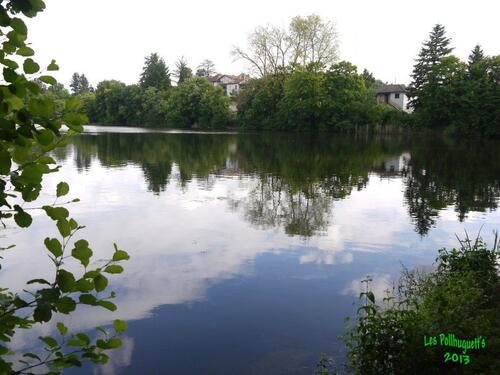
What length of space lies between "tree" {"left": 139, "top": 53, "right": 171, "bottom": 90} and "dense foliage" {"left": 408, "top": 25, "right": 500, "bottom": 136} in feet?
234

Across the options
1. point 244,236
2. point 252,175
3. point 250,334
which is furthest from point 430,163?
point 250,334

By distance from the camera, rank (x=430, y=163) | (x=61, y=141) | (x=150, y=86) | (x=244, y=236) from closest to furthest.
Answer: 1. (x=61, y=141)
2. (x=244, y=236)
3. (x=430, y=163)
4. (x=150, y=86)

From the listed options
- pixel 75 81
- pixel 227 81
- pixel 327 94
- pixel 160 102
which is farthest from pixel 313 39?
pixel 75 81

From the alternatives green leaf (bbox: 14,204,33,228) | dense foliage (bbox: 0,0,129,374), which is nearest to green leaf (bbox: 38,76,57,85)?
dense foliage (bbox: 0,0,129,374)

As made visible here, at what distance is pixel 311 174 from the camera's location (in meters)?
26.6

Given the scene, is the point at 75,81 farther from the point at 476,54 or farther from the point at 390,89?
the point at 476,54

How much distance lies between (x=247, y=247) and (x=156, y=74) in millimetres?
112934

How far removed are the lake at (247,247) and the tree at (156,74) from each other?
94.4 metres

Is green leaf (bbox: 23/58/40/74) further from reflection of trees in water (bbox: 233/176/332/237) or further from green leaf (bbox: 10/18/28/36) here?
reflection of trees in water (bbox: 233/176/332/237)

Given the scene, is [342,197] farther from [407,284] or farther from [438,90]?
[438,90]

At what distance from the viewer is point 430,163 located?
107 feet

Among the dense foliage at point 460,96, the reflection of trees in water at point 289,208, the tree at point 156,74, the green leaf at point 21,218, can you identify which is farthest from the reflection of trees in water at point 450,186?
the tree at point 156,74

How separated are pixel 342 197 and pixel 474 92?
51723mm

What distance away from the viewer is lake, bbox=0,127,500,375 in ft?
24.3
